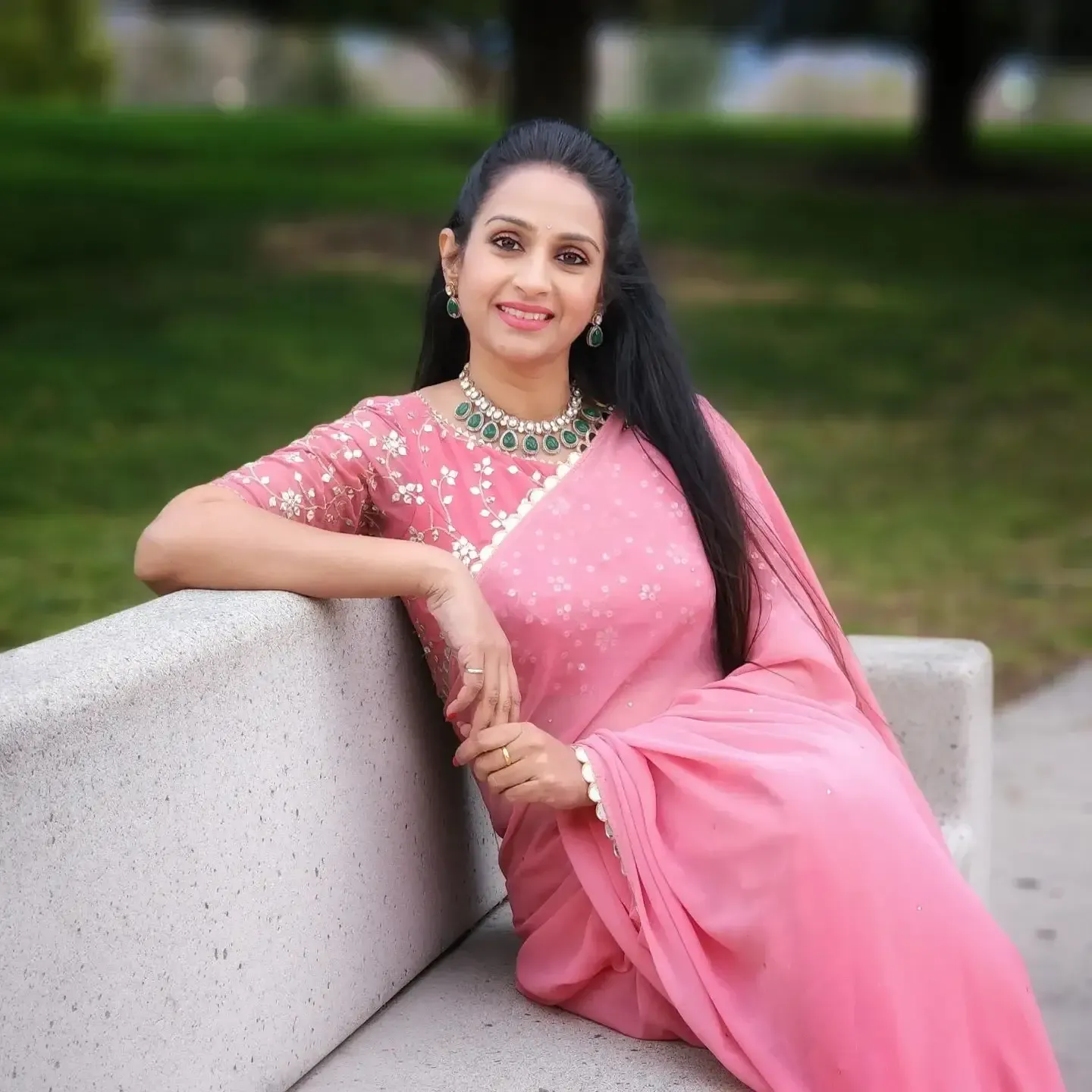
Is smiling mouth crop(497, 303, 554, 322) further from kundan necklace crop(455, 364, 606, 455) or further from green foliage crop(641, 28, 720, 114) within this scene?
green foliage crop(641, 28, 720, 114)

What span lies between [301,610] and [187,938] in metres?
0.45

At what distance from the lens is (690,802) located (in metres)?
2.48

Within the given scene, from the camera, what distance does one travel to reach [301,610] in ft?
7.90

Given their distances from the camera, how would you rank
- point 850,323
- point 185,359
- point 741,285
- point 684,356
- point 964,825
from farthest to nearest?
point 741,285, point 850,323, point 185,359, point 964,825, point 684,356

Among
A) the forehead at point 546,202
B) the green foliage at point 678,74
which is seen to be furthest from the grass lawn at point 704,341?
the green foliage at point 678,74

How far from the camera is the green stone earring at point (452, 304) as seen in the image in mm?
2918

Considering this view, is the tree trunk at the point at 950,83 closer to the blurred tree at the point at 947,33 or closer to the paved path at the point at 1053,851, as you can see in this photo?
the blurred tree at the point at 947,33

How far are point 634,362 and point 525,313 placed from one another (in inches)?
9.2

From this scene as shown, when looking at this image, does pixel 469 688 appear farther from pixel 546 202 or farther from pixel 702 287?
pixel 702 287

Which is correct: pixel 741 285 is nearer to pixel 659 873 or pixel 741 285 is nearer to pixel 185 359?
pixel 185 359

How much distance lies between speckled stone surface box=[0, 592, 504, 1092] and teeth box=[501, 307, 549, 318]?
47 cm

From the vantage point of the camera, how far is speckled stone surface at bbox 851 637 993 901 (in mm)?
3549

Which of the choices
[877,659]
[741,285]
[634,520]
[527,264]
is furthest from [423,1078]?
[741,285]

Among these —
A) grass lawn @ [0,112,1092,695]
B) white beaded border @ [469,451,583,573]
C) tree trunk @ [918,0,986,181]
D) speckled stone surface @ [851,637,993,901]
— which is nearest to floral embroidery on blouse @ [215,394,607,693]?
white beaded border @ [469,451,583,573]
